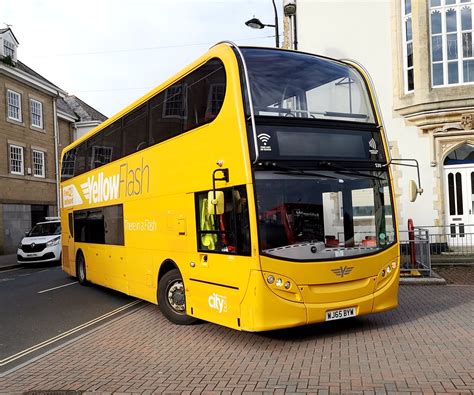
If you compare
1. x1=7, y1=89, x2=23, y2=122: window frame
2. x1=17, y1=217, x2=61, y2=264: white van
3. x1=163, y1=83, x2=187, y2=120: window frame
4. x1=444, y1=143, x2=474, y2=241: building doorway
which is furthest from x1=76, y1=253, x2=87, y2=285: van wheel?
x1=7, y1=89, x2=23, y2=122: window frame

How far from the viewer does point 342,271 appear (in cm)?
629

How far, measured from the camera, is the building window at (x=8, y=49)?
28.7 metres

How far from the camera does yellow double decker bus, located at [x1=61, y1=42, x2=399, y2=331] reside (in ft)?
19.6

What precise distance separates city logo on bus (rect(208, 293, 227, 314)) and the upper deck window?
2.43 meters

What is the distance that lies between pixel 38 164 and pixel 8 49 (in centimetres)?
701

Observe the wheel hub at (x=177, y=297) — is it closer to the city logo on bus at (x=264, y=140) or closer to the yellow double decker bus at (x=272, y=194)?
the yellow double decker bus at (x=272, y=194)

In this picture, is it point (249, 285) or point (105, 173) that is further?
point (105, 173)

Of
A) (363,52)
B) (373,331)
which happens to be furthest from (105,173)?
(363,52)

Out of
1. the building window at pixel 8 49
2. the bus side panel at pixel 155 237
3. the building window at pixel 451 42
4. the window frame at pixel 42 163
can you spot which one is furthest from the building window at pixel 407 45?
the building window at pixel 8 49

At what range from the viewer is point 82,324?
8.35 meters

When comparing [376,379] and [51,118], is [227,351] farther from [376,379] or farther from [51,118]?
[51,118]

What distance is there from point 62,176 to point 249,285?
1045 centimetres

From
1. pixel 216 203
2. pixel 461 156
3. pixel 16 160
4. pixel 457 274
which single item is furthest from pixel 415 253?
pixel 16 160

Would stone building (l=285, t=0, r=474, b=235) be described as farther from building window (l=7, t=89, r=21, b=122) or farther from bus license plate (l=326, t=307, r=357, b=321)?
building window (l=7, t=89, r=21, b=122)
